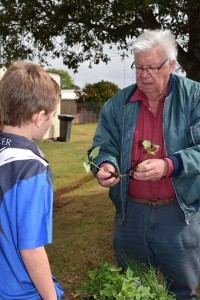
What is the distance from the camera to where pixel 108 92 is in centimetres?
4278

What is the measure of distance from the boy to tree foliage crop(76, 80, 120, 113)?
40592 millimetres

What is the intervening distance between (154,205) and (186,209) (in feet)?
0.79

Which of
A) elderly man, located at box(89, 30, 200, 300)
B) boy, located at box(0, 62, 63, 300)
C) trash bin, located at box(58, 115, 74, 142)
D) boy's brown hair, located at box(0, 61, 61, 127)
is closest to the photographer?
boy, located at box(0, 62, 63, 300)

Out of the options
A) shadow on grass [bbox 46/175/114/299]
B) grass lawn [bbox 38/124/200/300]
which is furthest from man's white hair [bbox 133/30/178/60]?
shadow on grass [bbox 46/175/114/299]

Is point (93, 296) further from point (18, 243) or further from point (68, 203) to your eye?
point (68, 203)

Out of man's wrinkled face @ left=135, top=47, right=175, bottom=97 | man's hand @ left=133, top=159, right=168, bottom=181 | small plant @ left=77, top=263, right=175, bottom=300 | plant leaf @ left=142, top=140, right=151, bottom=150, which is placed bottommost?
small plant @ left=77, top=263, right=175, bottom=300

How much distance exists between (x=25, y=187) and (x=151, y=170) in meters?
1.11

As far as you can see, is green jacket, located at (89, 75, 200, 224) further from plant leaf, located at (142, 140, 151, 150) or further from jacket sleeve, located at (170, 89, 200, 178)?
plant leaf, located at (142, 140, 151, 150)

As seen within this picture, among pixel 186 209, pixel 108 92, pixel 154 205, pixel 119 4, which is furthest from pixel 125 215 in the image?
pixel 108 92

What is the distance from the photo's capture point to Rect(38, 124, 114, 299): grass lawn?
19.9 ft

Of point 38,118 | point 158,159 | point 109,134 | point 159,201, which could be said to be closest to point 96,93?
point 109,134

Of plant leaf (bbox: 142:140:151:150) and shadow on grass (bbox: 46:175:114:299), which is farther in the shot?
shadow on grass (bbox: 46:175:114:299)

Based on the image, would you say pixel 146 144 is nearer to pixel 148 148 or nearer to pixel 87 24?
pixel 148 148

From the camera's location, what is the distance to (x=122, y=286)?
290cm
